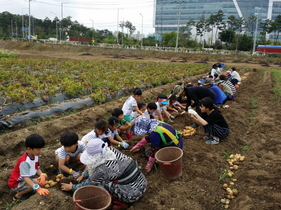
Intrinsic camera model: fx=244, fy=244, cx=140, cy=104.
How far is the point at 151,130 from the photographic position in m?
4.15

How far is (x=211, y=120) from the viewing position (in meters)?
5.38

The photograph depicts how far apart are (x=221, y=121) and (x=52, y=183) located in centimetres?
→ 369

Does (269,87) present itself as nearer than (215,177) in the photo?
No

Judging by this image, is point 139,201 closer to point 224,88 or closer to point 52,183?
point 52,183

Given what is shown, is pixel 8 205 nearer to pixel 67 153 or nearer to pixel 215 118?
pixel 67 153

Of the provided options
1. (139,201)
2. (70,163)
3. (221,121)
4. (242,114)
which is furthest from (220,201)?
(242,114)

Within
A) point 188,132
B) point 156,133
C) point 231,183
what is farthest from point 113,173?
point 188,132

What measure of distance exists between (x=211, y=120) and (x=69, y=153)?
3.06m

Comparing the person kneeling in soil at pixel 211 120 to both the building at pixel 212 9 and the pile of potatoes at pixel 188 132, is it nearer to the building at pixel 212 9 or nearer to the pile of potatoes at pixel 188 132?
the pile of potatoes at pixel 188 132

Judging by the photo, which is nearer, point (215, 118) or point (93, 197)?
point (93, 197)

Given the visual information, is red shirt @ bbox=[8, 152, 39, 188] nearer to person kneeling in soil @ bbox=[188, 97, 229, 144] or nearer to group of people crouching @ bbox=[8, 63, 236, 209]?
group of people crouching @ bbox=[8, 63, 236, 209]

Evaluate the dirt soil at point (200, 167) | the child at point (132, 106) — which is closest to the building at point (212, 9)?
the dirt soil at point (200, 167)

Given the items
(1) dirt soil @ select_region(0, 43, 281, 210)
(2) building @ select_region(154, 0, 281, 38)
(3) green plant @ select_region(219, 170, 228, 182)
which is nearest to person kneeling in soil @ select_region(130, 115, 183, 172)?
(1) dirt soil @ select_region(0, 43, 281, 210)

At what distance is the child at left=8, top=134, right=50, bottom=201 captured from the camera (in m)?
3.41
